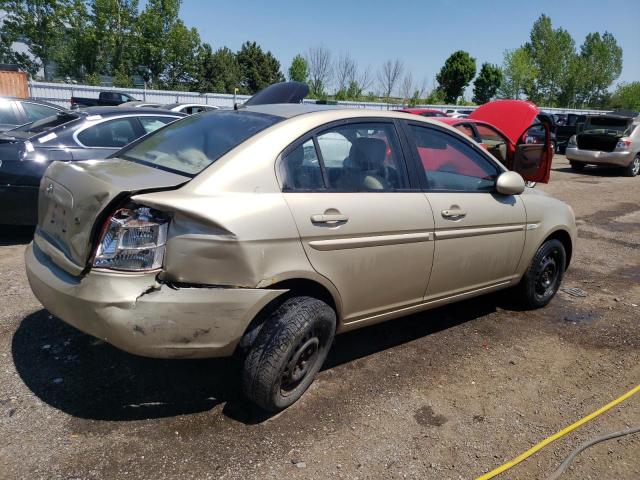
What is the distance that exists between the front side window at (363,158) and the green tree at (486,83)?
187 ft

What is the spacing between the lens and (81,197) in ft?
8.64

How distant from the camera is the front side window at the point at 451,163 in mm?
3572

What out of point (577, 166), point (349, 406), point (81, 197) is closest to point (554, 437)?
point (349, 406)

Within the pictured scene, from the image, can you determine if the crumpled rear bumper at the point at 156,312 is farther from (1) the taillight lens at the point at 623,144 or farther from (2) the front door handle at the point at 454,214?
(1) the taillight lens at the point at 623,144

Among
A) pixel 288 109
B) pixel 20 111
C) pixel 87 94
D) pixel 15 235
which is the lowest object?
pixel 15 235

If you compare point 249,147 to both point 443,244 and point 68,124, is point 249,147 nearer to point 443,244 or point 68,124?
point 443,244

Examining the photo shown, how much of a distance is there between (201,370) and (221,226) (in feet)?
4.11

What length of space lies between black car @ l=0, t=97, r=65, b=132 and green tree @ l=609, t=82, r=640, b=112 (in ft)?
238

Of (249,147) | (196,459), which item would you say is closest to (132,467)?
(196,459)

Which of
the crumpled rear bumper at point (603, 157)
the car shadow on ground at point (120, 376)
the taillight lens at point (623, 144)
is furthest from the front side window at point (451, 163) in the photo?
the taillight lens at point (623, 144)

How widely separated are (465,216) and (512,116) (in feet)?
15.9

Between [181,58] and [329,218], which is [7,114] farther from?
[181,58]

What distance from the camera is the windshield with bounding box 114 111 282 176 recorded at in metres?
2.87

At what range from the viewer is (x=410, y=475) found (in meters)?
2.50
